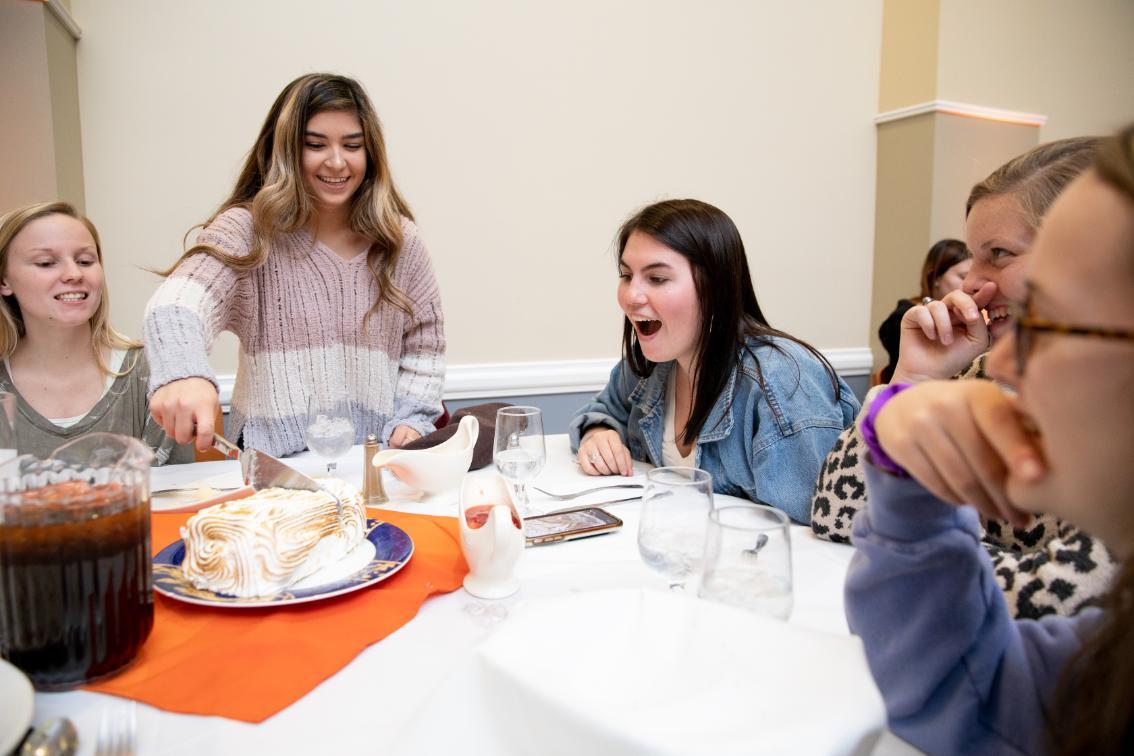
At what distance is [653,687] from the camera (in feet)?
2.08

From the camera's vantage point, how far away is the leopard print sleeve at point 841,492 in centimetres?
125

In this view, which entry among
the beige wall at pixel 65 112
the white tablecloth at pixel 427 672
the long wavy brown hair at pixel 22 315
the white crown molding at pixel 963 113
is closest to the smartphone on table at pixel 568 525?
the white tablecloth at pixel 427 672

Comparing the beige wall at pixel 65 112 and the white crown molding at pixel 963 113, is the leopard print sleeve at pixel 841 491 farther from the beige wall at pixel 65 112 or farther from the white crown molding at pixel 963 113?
the white crown molding at pixel 963 113

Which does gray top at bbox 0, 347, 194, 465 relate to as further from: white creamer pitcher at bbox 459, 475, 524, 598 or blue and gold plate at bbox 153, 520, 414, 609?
white creamer pitcher at bbox 459, 475, 524, 598

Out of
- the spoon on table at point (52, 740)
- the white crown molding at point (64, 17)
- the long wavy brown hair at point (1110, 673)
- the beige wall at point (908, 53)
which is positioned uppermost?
the beige wall at point (908, 53)

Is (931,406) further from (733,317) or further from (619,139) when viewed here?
(619,139)

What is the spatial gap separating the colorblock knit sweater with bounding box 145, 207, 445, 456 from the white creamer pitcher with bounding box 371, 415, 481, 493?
597 millimetres

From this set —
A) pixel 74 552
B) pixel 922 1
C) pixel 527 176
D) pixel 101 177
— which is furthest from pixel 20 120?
pixel 922 1

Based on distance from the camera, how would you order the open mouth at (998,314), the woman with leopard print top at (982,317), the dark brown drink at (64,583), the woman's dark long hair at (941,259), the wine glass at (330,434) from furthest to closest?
the woman's dark long hair at (941,259) → the wine glass at (330,434) → the open mouth at (998,314) → the woman with leopard print top at (982,317) → the dark brown drink at (64,583)

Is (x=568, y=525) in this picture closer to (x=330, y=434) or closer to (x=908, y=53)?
(x=330, y=434)

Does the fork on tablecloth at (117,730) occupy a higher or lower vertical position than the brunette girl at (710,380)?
lower

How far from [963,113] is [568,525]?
415 cm

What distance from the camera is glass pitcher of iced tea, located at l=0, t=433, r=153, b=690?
0.76 metres

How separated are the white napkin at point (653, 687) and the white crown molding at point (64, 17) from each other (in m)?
2.89
